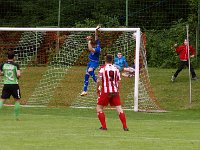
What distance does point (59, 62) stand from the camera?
3083 centimetres

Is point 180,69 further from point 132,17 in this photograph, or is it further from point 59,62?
point 132,17

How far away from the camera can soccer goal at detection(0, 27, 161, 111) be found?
95.7ft

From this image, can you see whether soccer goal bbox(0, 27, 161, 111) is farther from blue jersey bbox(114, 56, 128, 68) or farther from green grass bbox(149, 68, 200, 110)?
green grass bbox(149, 68, 200, 110)

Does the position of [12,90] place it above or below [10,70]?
below

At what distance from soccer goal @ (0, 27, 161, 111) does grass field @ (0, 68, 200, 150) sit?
99.3 inches

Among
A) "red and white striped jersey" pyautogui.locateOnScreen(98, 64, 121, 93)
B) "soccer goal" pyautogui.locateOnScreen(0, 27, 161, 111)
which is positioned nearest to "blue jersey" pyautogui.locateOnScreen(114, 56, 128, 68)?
"soccer goal" pyautogui.locateOnScreen(0, 27, 161, 111)

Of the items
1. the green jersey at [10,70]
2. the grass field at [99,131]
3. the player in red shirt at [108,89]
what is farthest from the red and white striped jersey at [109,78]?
the green jersey at [10,70]

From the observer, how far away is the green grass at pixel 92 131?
14547mm

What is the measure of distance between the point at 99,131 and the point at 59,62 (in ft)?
43.9

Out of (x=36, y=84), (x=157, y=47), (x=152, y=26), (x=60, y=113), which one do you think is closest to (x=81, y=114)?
(x=60, y=113)

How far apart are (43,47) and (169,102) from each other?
5796mm

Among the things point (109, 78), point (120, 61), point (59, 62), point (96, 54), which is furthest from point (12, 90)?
point (59, 62)

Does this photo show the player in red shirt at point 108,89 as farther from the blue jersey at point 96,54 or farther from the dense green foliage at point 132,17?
the dense green foliage at point 132,17

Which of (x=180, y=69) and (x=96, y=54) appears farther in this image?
(x=180, y=69)
